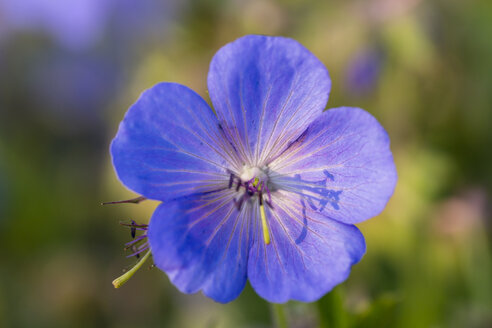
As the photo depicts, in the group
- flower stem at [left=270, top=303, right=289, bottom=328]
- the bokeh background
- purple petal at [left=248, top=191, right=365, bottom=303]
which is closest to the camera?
purple petal at [left=248, top=191, right=365, bottom=303]

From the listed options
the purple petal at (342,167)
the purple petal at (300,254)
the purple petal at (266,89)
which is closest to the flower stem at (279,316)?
the purple petal at (300,254)

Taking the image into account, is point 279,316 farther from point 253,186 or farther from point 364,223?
point 364,223

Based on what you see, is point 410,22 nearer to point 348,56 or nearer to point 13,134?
point 348,56

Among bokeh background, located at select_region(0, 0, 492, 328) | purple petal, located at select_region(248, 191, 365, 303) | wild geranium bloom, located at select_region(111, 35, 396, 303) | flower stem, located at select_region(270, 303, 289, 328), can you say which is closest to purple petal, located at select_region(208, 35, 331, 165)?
wild geranium bloom, located at select_region(111, 35, 396, 303)

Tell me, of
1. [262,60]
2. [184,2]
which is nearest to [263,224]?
[262,60]

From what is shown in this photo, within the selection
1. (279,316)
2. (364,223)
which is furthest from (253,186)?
(364,223)

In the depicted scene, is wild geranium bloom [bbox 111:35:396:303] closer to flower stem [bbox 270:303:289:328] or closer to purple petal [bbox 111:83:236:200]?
purple petal [bbox 111:83:236:200]
